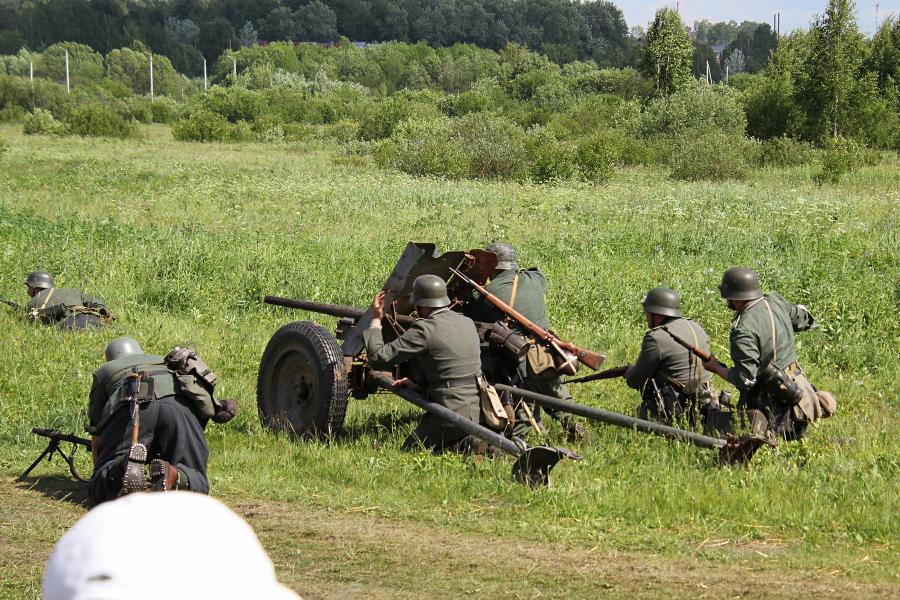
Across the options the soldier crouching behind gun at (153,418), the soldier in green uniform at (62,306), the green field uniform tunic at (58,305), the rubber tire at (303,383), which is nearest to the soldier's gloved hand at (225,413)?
the soldier crouching behind gun at (153,418)

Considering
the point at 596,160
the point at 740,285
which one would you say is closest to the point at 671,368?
the point at 740,285

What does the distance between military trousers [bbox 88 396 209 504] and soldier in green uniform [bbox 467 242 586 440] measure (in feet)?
10.8

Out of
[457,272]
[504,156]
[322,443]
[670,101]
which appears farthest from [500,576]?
[670,101]

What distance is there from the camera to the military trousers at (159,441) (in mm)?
7023

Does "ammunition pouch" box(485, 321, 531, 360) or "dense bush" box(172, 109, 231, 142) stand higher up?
"dense bush" box(172, 109, 231, 142)

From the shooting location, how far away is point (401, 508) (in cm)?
793

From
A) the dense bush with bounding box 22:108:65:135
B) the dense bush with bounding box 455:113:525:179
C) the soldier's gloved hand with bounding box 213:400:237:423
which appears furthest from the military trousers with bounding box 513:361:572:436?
the dense bush with bounding box 22:108:65:135

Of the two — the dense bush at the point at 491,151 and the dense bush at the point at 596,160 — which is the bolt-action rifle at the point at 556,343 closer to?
the dense bush at the point at 596,160

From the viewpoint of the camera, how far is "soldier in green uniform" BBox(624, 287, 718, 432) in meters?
9.65

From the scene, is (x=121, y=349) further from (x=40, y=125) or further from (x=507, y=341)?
(x=40, y=125)

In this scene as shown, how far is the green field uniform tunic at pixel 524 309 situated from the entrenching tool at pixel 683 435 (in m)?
0.83

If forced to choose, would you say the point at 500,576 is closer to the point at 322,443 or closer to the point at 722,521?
the point at 722,521

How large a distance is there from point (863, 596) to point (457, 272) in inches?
199

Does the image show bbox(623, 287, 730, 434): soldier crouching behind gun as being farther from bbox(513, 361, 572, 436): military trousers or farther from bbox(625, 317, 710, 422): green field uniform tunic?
bbox(513, 361, 572, 436): military trousers
